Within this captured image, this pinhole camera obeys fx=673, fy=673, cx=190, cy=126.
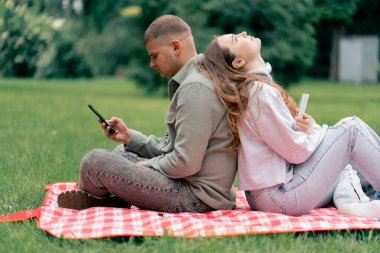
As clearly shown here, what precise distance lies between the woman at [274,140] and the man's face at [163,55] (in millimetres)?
172

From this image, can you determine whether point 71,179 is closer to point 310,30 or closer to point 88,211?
point 88,211

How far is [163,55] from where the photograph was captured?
3.53 m

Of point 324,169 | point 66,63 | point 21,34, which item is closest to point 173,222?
point 324,169

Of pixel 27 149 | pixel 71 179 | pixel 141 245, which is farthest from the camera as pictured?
pixel 27 149

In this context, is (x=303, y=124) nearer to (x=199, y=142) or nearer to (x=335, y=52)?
(x=199, y=142)

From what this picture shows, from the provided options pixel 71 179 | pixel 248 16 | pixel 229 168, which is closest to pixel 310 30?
pixel 248 16

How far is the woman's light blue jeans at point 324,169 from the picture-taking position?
3.45 m

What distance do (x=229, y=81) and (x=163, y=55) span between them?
404 millimetres

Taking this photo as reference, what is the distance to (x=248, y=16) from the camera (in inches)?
611

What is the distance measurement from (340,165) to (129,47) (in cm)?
1310

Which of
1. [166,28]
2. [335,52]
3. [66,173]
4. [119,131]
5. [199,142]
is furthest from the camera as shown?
[335,52]

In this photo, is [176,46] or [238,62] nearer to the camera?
[238,62]

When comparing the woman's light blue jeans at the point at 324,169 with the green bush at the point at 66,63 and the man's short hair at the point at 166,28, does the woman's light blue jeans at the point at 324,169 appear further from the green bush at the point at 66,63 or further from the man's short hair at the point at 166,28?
the green bush at the point at 66,63

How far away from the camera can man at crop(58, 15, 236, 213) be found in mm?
3303
